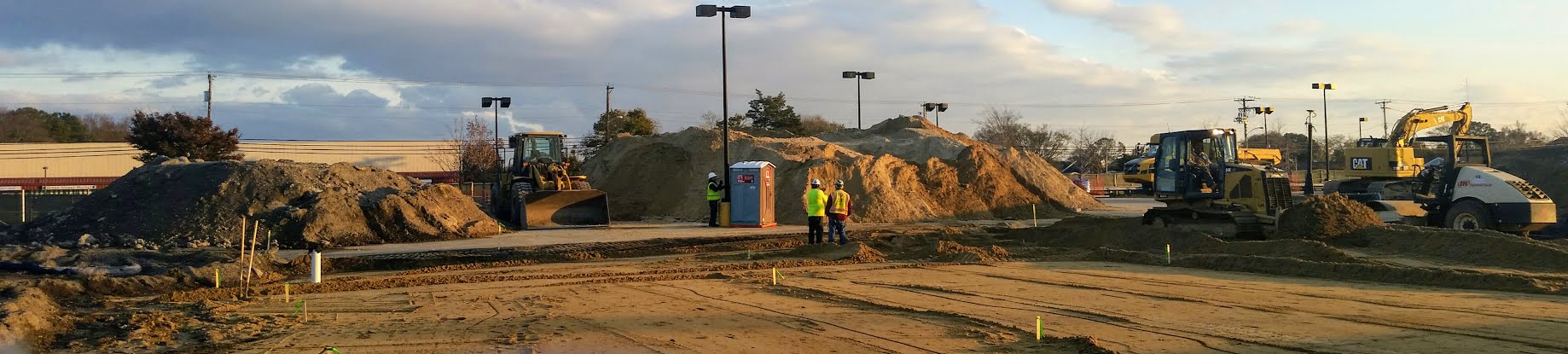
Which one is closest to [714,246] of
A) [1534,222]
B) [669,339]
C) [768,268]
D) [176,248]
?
[768,268]

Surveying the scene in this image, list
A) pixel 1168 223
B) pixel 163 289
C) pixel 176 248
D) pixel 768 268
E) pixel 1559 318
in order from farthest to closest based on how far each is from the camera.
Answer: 1. pixel 1168 223
2. pixel 176 248
3. pixel 768 268
4. pixel 163 289
5. pixel 1559 318

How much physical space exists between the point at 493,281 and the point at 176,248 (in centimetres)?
809

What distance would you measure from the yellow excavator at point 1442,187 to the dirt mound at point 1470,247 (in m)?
3.04

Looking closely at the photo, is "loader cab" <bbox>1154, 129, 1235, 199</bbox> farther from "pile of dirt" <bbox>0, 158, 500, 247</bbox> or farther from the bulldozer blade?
"pile of dirt" <bbox>0, 158, 500, 247</bbox>

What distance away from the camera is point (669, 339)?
845cm

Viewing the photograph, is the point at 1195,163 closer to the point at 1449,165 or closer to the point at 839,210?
the point at 1449,165

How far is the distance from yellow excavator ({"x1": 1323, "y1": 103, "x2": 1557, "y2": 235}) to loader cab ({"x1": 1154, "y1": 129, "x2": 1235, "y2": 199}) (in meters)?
4.49

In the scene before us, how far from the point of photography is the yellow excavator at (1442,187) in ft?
64.6

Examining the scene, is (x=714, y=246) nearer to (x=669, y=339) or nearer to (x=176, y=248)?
(x=176, y=248)

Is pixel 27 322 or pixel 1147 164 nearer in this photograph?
pixel 27 322

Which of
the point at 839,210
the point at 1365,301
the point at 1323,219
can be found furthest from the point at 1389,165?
the point at 1365,301

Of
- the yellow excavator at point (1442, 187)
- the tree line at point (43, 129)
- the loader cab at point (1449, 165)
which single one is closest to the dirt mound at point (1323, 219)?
the yellow excavator at point (1442, 187)

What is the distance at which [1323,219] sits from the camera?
18719mm

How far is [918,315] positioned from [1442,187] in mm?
16660
